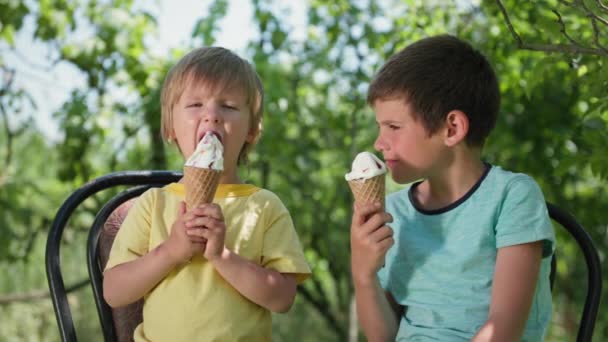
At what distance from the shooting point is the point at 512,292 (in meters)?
1.85

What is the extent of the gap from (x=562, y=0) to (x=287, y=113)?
3.76 meters

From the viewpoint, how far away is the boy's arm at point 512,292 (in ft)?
6.06

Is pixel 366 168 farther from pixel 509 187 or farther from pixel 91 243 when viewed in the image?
pixel 91 243

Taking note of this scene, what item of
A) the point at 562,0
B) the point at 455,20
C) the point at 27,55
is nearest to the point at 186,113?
the point at 562,0

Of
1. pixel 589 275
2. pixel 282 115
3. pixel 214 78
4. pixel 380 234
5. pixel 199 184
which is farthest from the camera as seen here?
pixel 282 115

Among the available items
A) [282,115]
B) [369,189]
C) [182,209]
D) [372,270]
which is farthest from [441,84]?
[282,115]

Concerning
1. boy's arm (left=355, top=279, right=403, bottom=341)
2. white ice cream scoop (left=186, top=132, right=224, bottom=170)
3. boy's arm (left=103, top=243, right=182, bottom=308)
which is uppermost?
white ice cream scoop (left=186, top=132, right=224, bottom=170)

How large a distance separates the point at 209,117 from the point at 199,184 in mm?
214

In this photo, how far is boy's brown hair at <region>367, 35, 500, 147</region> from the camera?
2031 mm

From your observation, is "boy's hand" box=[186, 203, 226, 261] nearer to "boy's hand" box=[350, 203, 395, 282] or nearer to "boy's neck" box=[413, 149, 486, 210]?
"boy's hand" box=[350, 203, 395, 282]

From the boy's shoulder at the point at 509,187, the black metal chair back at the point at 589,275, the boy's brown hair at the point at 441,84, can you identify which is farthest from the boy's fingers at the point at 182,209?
the black metal chair back at the point at 589,275

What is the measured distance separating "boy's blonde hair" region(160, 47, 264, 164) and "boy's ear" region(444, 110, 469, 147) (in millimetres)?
456

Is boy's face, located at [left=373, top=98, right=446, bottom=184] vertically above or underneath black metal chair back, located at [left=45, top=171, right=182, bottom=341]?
above

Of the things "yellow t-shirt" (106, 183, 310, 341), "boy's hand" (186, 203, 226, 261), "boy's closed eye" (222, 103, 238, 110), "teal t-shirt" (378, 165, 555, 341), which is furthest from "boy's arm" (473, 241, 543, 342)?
"boy's closed eye" (222, 103, 238, 110)
